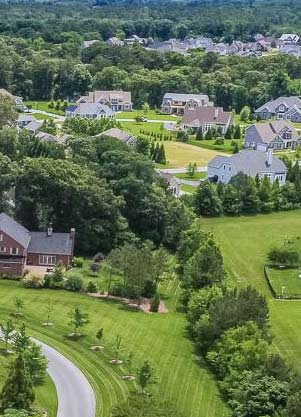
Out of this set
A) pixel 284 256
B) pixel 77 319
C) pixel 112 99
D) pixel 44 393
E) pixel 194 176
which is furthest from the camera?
pixel 112 99

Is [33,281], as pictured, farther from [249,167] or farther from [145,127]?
[145,127]

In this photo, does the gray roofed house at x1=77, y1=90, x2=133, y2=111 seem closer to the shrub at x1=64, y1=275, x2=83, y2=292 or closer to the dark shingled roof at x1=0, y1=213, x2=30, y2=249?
the dark shingled roof at x1=0, y1=213, x2=30, y2=249

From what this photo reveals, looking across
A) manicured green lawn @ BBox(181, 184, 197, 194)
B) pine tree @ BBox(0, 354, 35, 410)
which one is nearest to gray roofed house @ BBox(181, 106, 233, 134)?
manicured green lawn @ BBox(181, 184, 197, 194)

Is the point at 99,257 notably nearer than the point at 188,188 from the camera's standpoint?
Yes

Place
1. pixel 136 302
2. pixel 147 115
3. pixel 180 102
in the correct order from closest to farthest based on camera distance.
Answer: pixel 136 302 → pixel 147 115 → pixel 180 102

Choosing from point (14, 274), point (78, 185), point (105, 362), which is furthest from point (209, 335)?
point (78, 185)

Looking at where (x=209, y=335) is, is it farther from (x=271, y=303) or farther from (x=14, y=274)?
(x=14, y=274)

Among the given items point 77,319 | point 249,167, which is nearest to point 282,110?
point 249,167
